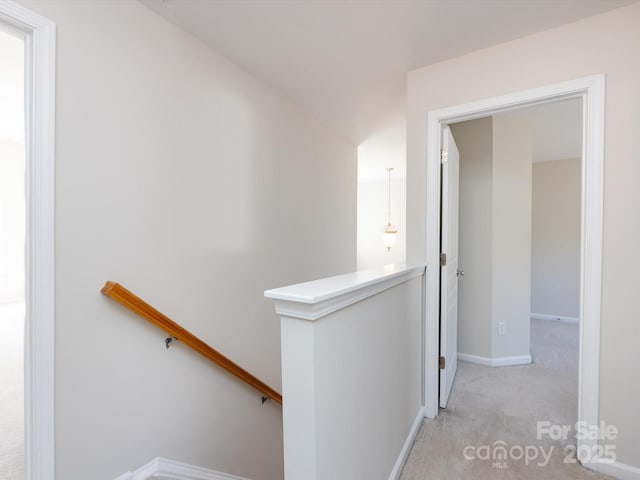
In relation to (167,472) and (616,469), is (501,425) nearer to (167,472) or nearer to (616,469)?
(616,469)

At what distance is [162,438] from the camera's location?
65.1 inches

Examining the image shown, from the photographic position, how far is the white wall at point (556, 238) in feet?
15.0

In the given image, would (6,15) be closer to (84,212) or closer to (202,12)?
(84,212)

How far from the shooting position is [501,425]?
2021 mm

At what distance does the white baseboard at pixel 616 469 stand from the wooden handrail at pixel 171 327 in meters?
2.04

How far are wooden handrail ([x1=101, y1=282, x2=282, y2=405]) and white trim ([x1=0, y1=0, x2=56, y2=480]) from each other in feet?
0.78

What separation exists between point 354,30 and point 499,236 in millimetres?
2277

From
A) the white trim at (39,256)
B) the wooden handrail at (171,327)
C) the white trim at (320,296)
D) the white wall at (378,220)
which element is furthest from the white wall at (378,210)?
the white trim at (39,256)

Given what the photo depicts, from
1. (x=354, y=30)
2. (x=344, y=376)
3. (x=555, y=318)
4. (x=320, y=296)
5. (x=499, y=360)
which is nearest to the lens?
(x=320, y=296)

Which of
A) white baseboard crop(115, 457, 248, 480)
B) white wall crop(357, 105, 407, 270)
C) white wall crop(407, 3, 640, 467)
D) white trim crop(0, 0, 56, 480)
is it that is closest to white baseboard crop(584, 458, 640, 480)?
white wall crop(407, 3, 640, 467)

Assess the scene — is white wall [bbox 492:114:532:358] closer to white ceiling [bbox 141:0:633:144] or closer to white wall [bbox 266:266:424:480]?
white ceiling [bbox 141:0:633:144]

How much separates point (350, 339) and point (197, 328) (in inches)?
46.7

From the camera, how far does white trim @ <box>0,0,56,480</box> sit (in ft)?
3.93

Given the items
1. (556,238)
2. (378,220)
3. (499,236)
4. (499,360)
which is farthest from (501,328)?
(378,220)
